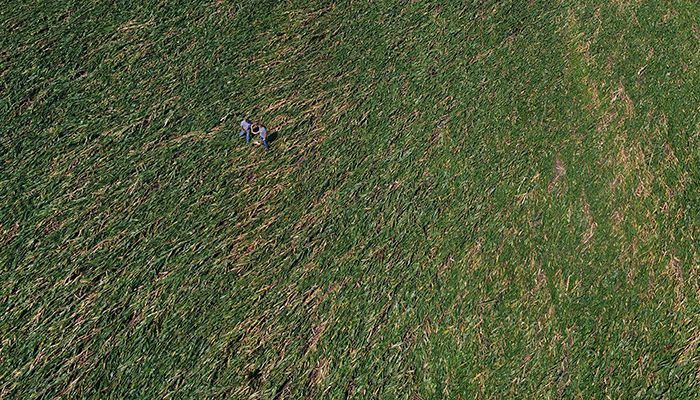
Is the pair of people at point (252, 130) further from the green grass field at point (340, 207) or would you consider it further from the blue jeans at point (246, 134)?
the green grass field at point (340, 207)

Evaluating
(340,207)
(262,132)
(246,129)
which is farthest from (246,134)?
(340,207)

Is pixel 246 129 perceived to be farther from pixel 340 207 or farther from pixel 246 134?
→ pixel 340 207

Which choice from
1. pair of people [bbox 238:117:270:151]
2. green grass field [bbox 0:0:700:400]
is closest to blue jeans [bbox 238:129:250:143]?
pair of people [bbox 238:117:270:151]

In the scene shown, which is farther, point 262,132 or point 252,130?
point 252,130

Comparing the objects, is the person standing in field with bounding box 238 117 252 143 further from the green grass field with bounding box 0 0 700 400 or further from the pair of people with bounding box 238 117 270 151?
the green grass field with bounding box 0 0 700 400

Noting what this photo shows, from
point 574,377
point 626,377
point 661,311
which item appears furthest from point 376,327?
point 661,311

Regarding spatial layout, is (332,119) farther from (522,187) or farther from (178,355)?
(178,355)

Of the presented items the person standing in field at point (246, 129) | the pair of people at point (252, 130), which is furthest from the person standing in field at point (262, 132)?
the person standing in field at point (246, 129)
